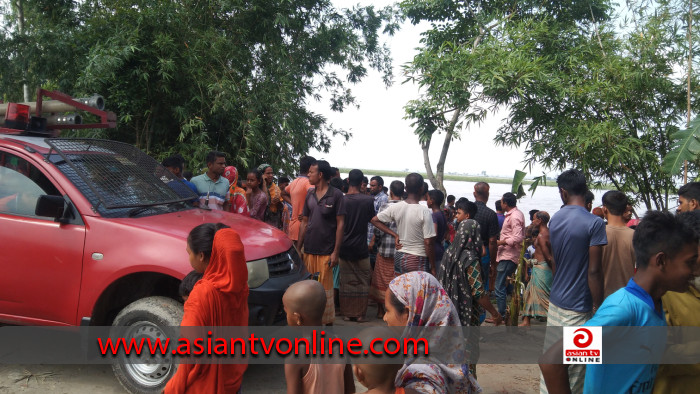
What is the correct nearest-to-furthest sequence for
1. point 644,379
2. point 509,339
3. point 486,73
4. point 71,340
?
point 644,379 < point 71,340 < point 509,339 < point 486,73

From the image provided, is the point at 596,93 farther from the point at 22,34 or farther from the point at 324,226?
the point at 22,34

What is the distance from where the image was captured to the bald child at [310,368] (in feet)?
7.43

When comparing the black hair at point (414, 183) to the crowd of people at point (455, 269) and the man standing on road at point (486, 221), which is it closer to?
the crowd of people at point (455, 269)

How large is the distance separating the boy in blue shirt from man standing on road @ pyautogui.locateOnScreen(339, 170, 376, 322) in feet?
14.6

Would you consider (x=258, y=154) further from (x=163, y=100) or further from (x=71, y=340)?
(x=71, y=340)

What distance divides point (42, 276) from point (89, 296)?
1.55ft

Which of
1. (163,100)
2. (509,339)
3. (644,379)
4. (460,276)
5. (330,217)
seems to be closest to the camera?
(644,379)

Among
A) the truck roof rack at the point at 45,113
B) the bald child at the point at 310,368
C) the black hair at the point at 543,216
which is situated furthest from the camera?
the black hair at the point at 543,216

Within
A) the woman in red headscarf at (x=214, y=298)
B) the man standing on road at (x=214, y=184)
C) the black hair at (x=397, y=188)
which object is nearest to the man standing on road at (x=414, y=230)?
the black hair at (x=397, y=188)

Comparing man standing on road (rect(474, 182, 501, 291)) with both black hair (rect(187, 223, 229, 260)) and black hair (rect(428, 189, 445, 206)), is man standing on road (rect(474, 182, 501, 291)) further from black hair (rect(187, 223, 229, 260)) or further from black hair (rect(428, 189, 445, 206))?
black hair (rect(187, 223, 229, 260))

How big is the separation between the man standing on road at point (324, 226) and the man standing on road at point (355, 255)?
650mm

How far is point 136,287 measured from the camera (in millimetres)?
4281

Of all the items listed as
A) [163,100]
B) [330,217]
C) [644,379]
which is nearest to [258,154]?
[163,100]

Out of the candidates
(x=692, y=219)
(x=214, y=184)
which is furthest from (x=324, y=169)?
(x=692, y=219)
